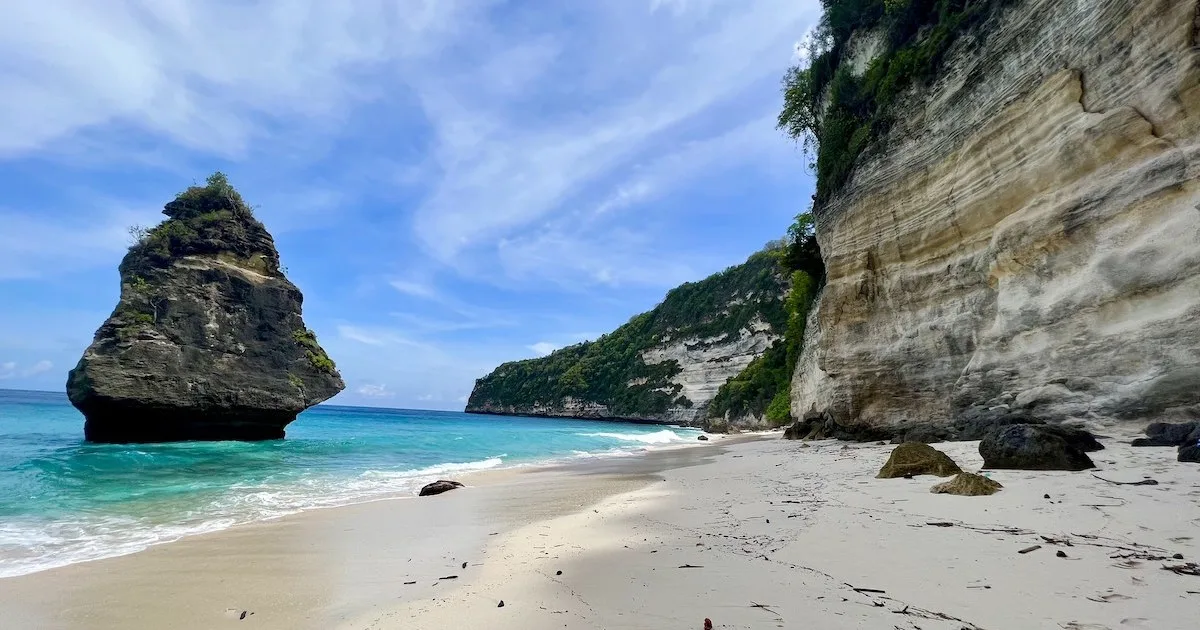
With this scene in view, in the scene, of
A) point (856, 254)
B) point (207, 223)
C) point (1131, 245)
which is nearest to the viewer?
point (1131, 245)

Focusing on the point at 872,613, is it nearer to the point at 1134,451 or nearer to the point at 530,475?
the point at 1134,451

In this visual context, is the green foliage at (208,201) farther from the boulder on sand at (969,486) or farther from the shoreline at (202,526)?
the boulder on sand at (969,486)

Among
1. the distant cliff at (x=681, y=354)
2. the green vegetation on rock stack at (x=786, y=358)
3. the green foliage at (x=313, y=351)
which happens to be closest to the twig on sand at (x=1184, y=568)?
the green vegetation on rock stack at (x=786, y=358)

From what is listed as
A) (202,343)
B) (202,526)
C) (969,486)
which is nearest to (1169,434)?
(969,486)

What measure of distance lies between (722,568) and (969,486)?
3.30m

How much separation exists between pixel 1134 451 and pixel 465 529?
8.34m

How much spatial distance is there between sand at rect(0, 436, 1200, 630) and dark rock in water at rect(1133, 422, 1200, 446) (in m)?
0.26

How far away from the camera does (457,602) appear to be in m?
3.62

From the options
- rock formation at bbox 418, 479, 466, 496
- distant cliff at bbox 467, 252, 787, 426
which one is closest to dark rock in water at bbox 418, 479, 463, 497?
rock formation at bbox 418, 479, 466, 496

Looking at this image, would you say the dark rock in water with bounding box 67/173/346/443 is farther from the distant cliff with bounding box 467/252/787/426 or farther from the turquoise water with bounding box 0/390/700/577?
the distant cliff with bounding box 467/252/787/426

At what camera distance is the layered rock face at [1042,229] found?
7711mm

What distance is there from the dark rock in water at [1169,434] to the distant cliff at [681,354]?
38.0 meters

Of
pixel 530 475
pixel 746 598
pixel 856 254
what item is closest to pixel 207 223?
pixel 530 475

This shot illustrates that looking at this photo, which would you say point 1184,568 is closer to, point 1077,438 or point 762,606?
point 762,606
